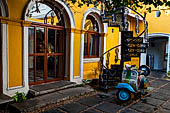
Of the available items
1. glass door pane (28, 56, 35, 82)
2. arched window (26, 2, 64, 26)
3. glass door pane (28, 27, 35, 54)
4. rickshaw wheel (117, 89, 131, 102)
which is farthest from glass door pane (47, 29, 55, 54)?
rickshaw wheel (117, 89, 131, 102)

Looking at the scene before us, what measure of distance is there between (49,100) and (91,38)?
401cm

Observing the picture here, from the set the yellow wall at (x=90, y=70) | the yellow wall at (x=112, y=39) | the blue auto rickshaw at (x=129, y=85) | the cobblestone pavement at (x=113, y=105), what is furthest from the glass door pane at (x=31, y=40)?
the yellow wall at (x=112, y=39)

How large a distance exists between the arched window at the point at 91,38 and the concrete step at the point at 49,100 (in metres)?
2.25

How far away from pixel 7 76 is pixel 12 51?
2.36 ft

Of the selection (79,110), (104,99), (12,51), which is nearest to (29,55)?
(12,51)

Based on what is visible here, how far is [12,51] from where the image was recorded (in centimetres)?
430

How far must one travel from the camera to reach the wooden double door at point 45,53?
5066 millimetres

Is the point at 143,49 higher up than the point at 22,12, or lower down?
lower down

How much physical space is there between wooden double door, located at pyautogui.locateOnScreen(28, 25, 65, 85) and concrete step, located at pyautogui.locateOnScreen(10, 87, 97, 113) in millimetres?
954

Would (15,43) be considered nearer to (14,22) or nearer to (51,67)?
(14,22)

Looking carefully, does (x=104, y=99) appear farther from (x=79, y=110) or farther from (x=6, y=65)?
(x=6, y=65)

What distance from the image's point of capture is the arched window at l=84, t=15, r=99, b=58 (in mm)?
7000

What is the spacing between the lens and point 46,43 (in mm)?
5402

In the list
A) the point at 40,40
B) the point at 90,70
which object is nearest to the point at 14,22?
the point at 40,40
